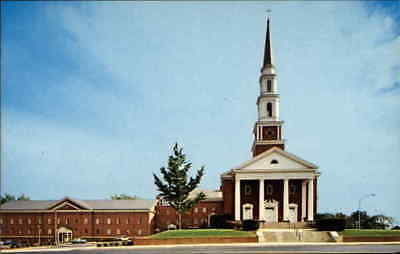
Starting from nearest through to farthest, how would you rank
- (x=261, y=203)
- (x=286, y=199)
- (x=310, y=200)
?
(x=310, y=200) < (x=286, y=199) < (x=261, y=203)

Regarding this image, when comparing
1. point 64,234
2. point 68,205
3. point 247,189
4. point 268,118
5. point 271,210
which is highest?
point 268,118

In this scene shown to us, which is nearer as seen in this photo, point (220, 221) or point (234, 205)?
point (220, 221)

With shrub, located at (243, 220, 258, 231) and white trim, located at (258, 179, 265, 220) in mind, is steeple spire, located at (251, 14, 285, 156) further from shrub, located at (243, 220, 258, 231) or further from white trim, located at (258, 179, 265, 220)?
shrub, located at (243, 220, 258, 231)

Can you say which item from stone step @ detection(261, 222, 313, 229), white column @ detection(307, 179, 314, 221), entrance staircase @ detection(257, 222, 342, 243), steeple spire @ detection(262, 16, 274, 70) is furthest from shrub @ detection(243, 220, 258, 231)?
steeple spire @ detection(262, 16, 274, 70)

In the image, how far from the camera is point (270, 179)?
44.4m

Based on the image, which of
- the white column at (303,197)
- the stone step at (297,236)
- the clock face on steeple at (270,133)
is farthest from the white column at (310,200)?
the clock face on steeple at (270,133)

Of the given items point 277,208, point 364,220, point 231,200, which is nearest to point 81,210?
point 231,200

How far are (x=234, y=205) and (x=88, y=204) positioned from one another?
2871 cm

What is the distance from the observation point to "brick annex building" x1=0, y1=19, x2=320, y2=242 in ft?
145

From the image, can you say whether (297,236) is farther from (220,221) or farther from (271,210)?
(220,221)

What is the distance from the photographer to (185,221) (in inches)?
2248

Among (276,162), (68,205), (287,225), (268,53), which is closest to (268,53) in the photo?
(268,53)

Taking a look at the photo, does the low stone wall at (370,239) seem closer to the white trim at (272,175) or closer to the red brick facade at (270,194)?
the white trim at (272,175)

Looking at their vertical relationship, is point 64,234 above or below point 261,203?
below
